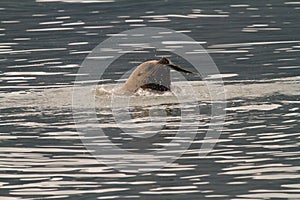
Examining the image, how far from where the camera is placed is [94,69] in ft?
68.3

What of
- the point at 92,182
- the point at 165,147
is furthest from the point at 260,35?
the point at 92,182

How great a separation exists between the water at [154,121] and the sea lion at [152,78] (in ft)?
1.38

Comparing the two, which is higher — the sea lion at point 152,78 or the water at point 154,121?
the sea lion at point 152,78

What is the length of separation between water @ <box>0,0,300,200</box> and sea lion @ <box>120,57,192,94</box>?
42cm

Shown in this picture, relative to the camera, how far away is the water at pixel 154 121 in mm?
12406

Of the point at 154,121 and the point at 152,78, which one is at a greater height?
the point at 152,78

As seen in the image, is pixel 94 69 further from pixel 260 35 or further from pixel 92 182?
pixel 92 182

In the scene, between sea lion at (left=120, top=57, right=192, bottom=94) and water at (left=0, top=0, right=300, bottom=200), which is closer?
water at (left=0, top=0, right=300, bottom=200)

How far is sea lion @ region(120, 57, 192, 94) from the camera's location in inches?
694

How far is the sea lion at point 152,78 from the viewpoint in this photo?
57.8 ft

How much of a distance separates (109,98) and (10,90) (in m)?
1.74

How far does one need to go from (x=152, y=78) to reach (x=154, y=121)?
225cm

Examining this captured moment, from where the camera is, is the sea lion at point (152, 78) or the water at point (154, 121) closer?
the water at point (154, 121)

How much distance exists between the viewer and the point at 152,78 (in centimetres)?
1773
